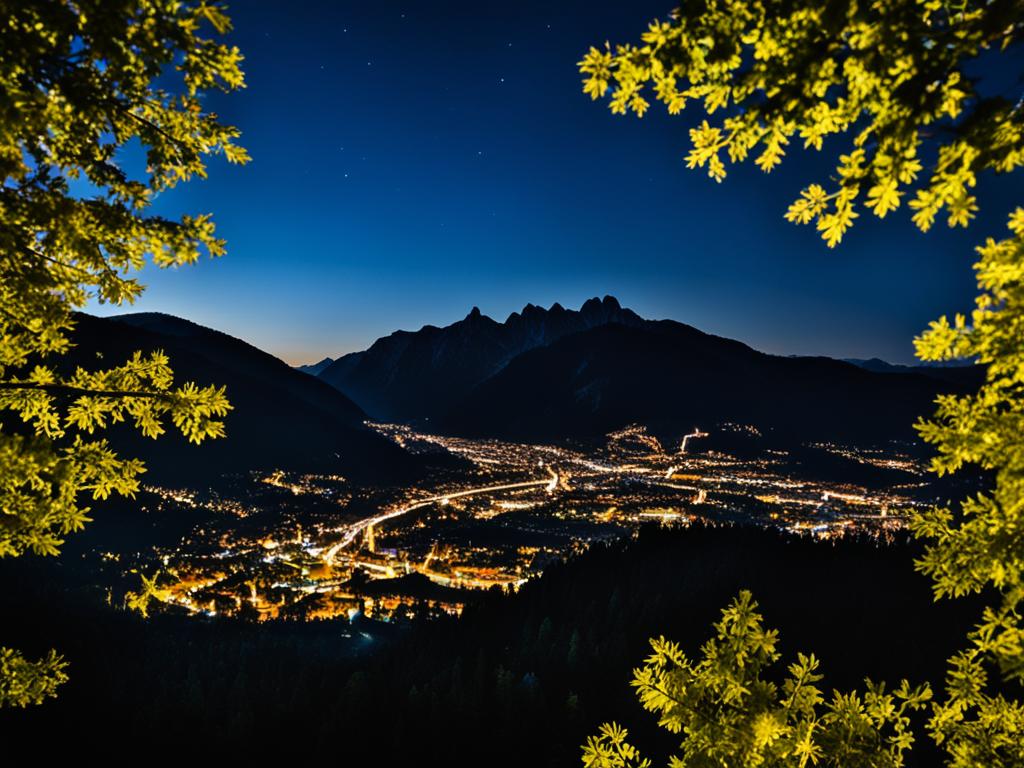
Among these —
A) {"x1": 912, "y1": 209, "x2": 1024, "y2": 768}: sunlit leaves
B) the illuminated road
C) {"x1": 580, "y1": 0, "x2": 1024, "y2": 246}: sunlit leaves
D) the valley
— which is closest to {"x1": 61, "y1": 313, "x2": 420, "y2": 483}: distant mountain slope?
A: the valley

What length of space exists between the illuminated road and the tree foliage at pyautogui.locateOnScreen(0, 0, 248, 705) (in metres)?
84.1

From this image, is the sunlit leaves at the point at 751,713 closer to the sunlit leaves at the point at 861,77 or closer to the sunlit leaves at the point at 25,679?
the sunlit leaves at the point at 861,77

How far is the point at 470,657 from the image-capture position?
52.1 m

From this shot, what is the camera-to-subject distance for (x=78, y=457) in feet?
20.4

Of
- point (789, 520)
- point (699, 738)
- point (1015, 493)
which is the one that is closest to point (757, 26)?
point (1015, 493)

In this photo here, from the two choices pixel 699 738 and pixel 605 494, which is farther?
pixel 605 494

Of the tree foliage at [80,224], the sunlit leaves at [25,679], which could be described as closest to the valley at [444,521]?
the sunlit leaves at [25,679]

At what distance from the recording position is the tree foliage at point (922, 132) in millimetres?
3387

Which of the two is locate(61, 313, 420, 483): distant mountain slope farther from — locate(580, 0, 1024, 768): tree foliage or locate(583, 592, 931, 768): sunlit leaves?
locate(580, 0, 1024, 768): tree foliage

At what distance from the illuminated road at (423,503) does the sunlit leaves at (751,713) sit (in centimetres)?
8572

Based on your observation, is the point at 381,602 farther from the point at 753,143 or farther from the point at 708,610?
the point at 753,143

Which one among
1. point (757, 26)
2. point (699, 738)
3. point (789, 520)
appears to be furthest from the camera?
point (789, 520)

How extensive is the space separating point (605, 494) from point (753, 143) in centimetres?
13179

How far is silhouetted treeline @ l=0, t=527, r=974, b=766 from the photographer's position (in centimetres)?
4038
